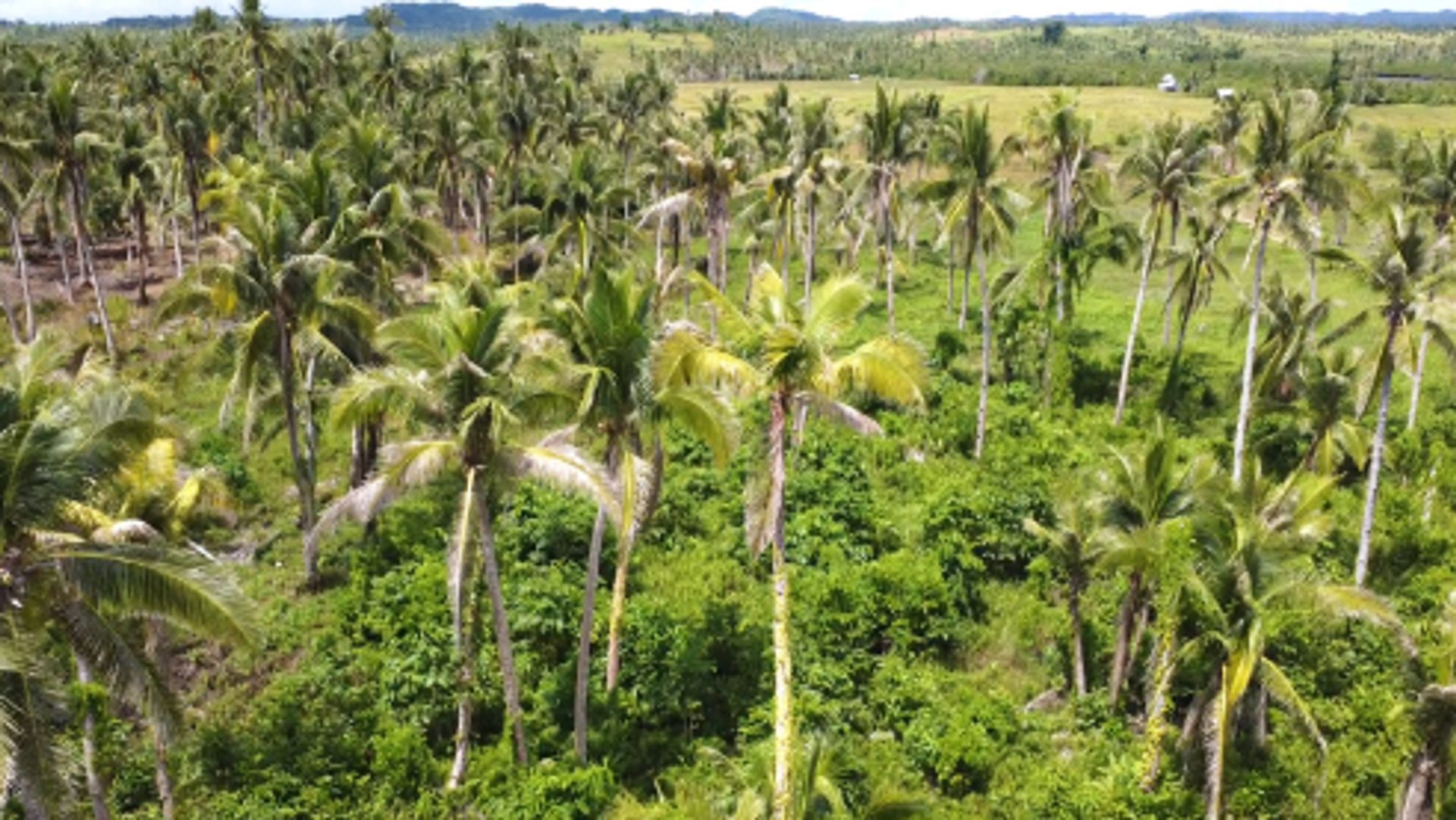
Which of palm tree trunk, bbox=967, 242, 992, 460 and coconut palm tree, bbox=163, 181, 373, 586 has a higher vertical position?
coconut palm tree, bbox=163, 181, 373, 586

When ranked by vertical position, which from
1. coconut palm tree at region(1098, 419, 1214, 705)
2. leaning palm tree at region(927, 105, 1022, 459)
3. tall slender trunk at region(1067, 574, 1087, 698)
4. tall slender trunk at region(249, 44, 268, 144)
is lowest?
tall slender trunk at region(1067, 574, 1087, 698)

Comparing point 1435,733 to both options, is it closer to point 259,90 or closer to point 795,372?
point 795,372

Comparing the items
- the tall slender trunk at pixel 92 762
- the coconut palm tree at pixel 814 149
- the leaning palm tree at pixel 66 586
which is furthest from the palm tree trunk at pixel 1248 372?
the tall slender trunk at pixel 92 762

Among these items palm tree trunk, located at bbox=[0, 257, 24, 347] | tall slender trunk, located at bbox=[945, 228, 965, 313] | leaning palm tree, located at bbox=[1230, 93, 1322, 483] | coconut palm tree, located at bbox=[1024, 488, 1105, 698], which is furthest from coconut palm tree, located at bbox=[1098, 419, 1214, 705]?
palm tree trunk, located at bbox=[0, 257, 24, 347]

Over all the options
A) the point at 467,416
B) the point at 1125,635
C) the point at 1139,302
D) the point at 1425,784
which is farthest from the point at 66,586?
the point at 1139,302

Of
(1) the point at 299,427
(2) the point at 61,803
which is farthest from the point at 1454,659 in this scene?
(1) the point at 299,427

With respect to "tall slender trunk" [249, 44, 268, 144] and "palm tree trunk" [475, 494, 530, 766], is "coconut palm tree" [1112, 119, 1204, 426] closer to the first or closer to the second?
"palm tree trunk" [475, 494, 530, 766]

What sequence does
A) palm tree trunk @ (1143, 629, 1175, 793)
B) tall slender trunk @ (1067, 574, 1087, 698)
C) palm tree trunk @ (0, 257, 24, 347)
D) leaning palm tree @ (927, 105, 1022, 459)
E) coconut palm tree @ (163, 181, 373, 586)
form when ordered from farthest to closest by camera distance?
palm tree trunk @ (0, 257, 24, 347)
leaning palm tree @ (927, 105, 1022, 459)
tall slender trunk @ (1067, 574, 1087, 698)
coconut palm tree @ (163, 181, 373, 586)
palm tree trunk @ (1143, 629, 1175, 793)
